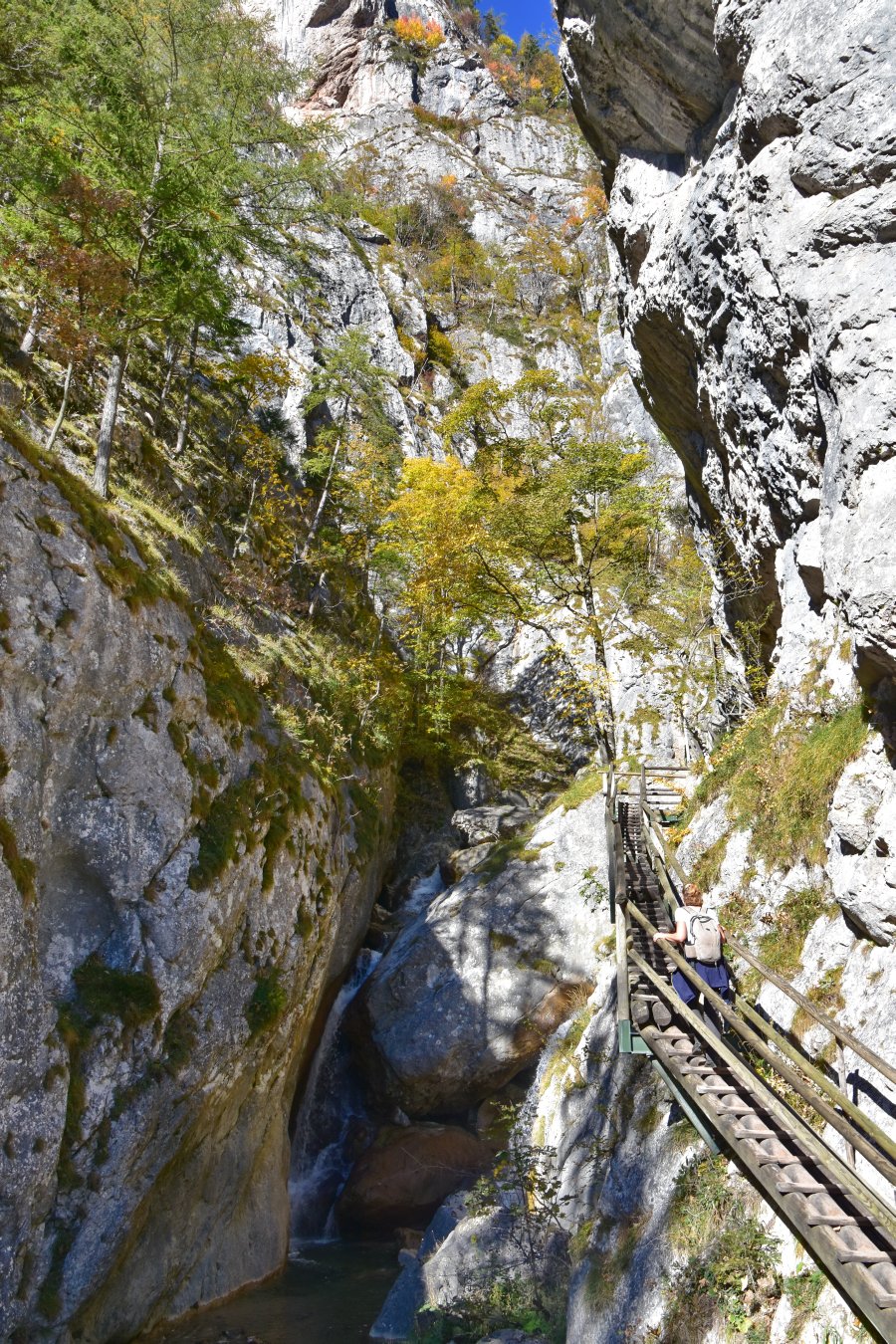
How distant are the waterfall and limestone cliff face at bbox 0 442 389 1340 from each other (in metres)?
2.34

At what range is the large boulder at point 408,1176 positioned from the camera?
52.0ft

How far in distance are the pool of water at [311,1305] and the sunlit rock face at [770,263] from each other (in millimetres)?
12468

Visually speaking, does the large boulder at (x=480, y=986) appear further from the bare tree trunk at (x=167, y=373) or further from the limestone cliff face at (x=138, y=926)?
the bare tree trunk at (x=167, y=373)

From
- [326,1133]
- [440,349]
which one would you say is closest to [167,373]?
[326,1133]

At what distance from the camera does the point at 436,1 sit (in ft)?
257

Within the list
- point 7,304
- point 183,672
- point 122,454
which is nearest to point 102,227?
point 7,304

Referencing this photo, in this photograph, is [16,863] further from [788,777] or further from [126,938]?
[788,777]

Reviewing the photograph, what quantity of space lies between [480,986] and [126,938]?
1016cm

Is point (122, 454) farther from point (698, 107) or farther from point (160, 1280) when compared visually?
point (160, 1280)

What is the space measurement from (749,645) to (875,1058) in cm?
1218

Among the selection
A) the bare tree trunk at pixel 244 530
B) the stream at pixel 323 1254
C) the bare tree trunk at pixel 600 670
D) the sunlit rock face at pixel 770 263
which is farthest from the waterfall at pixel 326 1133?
the sunlit rock face at pixel 770 263

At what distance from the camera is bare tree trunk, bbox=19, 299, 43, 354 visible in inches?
509

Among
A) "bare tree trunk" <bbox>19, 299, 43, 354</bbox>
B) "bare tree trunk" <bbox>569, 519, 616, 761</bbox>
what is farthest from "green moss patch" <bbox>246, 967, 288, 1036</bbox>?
"bare tree trunk" <bbox>19, 299, 43, 354</bbox>

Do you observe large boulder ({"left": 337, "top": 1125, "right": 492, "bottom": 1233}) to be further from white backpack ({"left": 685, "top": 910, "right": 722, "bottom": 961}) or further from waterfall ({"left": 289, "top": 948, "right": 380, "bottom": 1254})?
white backpack ({"left": 685, "top": 910, "right": 722, "bottom": 961})
